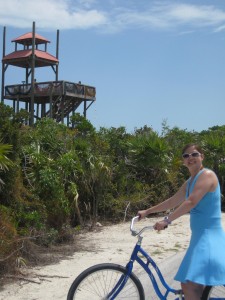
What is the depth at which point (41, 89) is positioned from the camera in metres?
30.2

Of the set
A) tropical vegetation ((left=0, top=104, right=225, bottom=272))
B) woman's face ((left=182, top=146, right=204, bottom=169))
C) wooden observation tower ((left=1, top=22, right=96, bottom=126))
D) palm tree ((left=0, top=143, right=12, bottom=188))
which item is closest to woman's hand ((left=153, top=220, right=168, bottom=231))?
woman's face ((left=182, top=146, right=204, bottom=169))

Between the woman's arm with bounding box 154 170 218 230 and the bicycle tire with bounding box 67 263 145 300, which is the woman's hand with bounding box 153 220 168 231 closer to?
the woman's arm with bounding box 154 170 218 230

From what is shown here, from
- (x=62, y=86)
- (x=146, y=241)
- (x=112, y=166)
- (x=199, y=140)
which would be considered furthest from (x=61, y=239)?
(x=62, y=86)

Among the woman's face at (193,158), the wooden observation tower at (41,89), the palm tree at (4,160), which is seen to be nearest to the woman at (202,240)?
the woman's face at (193,158)

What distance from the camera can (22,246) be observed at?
7090 mm

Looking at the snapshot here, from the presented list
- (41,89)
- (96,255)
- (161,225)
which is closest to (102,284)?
(161,225)

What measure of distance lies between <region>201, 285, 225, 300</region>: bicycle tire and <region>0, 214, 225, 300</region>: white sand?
84.2 inches

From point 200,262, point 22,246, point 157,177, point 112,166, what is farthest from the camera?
point 157,177

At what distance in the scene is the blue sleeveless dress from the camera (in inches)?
157

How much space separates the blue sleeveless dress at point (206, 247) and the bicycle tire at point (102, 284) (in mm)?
618

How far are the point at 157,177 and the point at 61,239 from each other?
19.7ft

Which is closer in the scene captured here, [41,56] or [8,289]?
[8,289]

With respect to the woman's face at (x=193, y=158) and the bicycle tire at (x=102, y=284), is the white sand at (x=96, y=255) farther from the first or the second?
the woman's face at (x=193, y=158)

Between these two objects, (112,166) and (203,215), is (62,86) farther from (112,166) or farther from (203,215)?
(203,215)
